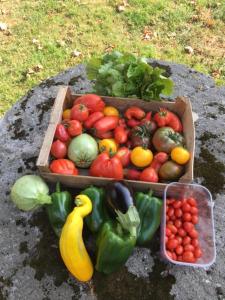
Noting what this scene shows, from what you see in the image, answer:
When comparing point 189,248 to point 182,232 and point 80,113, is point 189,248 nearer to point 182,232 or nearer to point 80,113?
point 182,232

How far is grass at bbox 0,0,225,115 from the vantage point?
15.4 ft

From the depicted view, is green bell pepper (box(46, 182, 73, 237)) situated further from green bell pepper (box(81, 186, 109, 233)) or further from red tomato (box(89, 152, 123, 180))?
red tomato (box(89, 152, 123, 180))

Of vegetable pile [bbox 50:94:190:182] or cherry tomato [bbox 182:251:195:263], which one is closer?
cherry tomato [bbox 182:251:195:263]

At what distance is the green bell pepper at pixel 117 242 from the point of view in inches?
83.7

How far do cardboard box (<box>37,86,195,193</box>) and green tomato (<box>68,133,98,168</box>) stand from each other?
0.29 ft

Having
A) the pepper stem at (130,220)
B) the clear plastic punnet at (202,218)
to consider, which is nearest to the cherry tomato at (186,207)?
the clear plastic punnet at (202,218)

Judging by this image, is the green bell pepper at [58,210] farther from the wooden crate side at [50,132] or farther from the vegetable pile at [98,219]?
the wooden crate side at [50,132]

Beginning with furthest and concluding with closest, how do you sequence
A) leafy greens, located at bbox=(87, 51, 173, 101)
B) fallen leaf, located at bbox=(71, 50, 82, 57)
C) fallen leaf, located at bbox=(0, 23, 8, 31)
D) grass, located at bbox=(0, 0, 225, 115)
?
fallen leaf, located at bbox=(0, 23, 8, 31), fallen leaf, located at bbox=(71, 50, 82, 57), grass, located at bbox=(0, 0, 225, 115), leafy greens, located at bbox=(87, 51, 173, 101)

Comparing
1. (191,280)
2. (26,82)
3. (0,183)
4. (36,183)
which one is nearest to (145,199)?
(191,280)

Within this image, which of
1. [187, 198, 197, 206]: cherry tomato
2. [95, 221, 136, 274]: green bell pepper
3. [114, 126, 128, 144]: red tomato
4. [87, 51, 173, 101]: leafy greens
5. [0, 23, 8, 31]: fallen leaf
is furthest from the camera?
[0, 23, 8, 31]: fallen leaf

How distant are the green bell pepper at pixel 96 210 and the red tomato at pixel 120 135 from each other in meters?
0.43

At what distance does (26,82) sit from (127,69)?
199 cm

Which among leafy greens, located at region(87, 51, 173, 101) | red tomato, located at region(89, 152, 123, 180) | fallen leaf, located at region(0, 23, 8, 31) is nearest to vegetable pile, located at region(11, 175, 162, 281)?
red tomato, located at region(89, 152, 123, 180)

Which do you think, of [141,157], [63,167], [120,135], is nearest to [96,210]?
[63,167]
